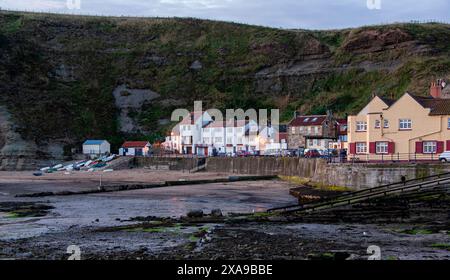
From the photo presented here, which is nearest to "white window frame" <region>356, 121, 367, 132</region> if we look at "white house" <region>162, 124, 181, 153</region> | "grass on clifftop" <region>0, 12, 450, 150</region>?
"grass on clifftop" <region>0, 12, 450, 150</region>

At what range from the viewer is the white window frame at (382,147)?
48156 millimetres

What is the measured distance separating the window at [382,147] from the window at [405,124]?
190cm

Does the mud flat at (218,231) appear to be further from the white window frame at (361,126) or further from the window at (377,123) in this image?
the white window frame at (361,126)

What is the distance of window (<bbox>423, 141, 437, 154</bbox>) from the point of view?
149 ft

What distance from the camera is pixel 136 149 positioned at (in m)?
105

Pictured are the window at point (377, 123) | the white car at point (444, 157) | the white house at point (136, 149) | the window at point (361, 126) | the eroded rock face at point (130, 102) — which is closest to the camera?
the white car at point (444, 157)

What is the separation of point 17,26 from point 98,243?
142641 millimetres

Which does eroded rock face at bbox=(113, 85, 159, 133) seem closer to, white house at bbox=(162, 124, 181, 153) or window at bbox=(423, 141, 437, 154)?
white house at bbox=(162, 124, 181, 153)

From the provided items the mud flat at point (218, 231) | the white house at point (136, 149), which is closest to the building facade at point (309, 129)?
the white house at point (136, 149)

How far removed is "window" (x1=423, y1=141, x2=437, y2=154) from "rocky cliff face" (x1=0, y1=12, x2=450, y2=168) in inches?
2224

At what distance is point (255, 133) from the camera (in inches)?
3912

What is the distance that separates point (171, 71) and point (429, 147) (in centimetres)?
10036
